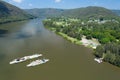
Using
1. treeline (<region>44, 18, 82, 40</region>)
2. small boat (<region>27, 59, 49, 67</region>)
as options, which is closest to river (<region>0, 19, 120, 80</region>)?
small boat (<region>27, 59, 49, 67</region>)

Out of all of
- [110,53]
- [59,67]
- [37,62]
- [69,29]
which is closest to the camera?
[59,67]

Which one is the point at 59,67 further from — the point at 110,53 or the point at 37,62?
the point at 110,53

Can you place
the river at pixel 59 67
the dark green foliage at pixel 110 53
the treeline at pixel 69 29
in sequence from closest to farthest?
1. the river at pixel 59 67
2. the dark green foliage at pixel 110 53
3. the treeline at pixel 69 29

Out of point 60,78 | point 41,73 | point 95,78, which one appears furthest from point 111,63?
point 41,73

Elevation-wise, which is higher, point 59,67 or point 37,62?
point 37,62

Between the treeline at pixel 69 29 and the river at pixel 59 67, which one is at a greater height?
the treeline at pixel 69 29

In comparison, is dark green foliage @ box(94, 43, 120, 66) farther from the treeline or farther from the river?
the treeline

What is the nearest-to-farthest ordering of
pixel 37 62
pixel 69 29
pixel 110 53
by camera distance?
pixel 37 62
pixel 110 53
pixel 69 29

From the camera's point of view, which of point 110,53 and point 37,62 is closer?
point 37,62

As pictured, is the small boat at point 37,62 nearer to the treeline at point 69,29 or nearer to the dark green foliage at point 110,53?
the dark green foliage at point 110,53

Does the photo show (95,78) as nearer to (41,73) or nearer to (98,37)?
(41,73)

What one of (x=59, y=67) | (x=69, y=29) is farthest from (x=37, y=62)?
(x=69, y=29)

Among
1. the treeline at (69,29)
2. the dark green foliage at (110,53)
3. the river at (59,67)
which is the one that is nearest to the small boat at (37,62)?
the river at (59,67)
